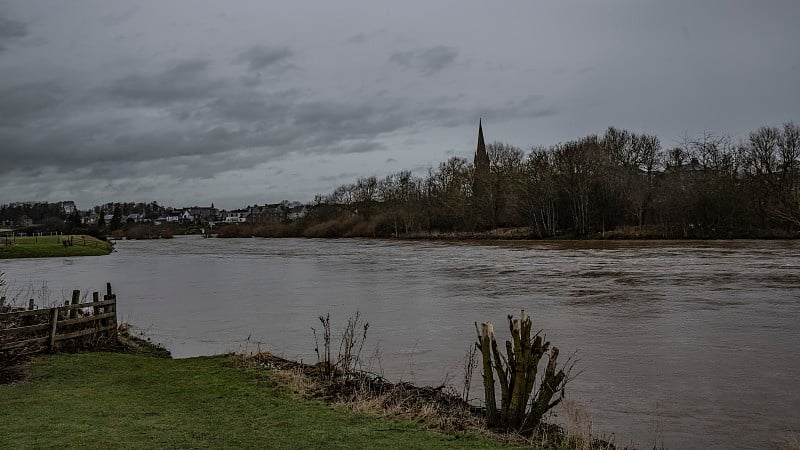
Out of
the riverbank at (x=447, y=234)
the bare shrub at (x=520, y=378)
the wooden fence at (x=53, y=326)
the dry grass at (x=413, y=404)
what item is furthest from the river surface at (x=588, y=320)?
the riverbank at (x=447, y=234)

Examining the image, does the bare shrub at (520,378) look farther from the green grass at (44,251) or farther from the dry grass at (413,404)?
the green grass at (44,251)

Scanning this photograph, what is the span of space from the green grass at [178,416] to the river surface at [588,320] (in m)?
2.82

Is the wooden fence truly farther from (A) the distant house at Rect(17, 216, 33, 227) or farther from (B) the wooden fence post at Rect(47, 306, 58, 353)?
(A) the distant house at Rect(17, 216, 33, 227)

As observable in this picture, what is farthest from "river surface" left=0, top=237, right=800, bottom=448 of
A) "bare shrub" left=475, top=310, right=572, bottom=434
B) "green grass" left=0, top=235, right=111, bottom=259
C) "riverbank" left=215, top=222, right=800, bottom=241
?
"riverbank" left=215, top=222, right=800, bottom=241

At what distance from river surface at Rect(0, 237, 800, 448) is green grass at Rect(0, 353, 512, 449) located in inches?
111

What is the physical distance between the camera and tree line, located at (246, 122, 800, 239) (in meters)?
62.1

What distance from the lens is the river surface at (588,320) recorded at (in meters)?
9.80

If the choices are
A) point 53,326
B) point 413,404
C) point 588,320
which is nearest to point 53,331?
point 53,326

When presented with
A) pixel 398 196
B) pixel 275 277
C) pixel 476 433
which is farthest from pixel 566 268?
pixel 398 196

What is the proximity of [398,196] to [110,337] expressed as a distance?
9085 centimetres

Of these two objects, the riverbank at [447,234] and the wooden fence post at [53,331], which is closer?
the wooden fence post at [53,331]

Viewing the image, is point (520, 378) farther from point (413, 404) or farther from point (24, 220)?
point (24, 220)

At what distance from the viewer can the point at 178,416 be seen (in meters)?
8.43

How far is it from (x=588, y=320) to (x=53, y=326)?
42.3 ft
